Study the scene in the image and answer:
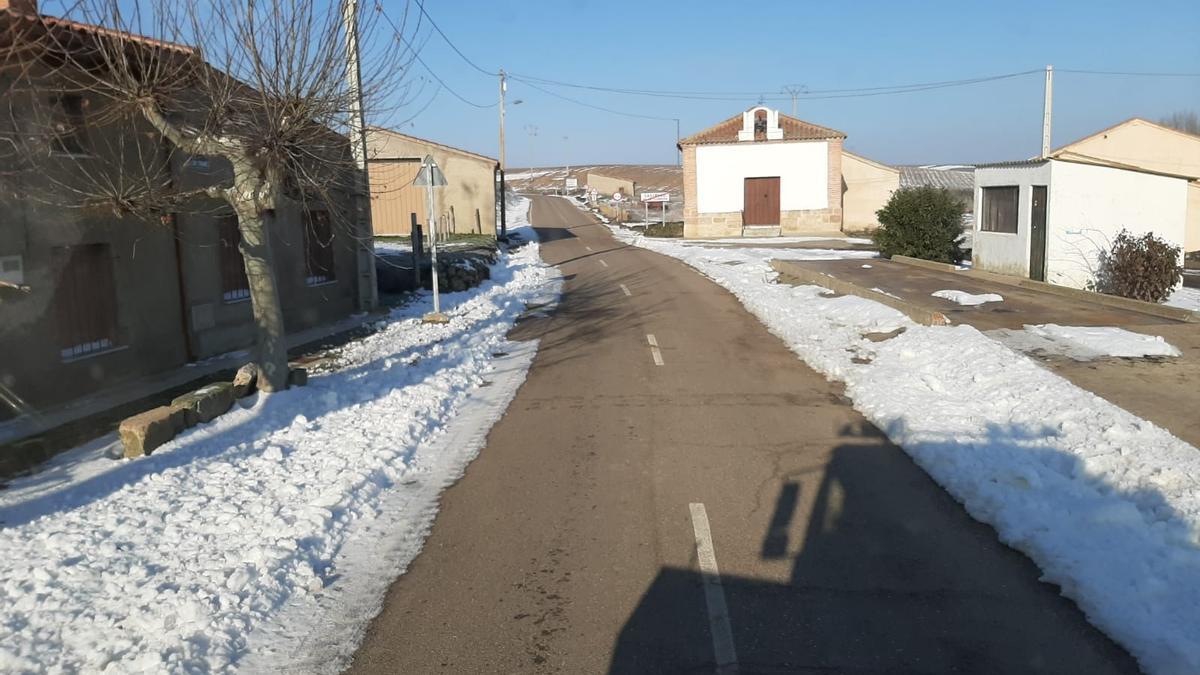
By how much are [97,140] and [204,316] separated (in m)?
3.20

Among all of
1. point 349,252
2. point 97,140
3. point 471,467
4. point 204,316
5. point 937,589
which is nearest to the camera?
point 937,589

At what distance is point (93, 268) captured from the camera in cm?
1163

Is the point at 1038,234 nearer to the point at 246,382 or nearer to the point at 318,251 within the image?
the point at 318,251

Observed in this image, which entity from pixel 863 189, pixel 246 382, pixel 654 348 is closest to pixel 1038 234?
pixel 654 348

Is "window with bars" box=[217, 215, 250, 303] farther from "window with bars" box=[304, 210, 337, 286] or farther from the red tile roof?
the red tile roof

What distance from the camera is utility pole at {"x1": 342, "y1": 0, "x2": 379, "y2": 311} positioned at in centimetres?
1013

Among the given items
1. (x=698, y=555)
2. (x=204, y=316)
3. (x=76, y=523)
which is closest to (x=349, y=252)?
(x=204, y=316)

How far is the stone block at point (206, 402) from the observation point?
8773 mm

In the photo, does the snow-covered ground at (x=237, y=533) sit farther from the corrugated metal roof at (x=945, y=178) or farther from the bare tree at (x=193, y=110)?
the corrugated metal roof at (x=945, y=178)

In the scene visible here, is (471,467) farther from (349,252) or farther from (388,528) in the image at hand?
(349,252)

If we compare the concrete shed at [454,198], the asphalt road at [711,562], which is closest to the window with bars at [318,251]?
the asphalt road at [711,562]

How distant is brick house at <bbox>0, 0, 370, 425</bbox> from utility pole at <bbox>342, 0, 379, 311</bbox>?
3.96 feet

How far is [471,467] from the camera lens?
8.13 m

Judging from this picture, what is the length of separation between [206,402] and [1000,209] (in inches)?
829
